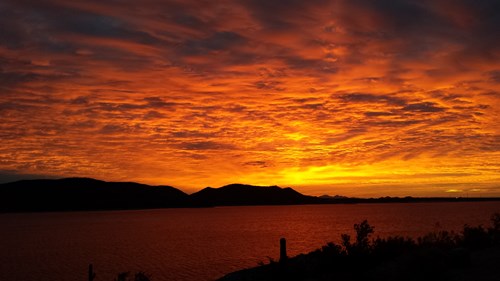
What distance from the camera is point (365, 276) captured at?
1605cm

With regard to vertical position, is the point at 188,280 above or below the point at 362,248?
below

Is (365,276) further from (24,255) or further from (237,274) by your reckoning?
(24,255)

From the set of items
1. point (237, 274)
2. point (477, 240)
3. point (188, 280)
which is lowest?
point (188, 280)

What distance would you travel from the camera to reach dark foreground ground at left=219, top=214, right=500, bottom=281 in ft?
48.3

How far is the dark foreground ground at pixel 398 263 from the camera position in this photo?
14.7 m

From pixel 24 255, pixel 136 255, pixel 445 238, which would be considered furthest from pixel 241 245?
pixel 445 238

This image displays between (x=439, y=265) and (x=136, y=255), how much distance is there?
6166 centimetres

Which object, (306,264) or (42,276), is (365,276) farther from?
(42,276)

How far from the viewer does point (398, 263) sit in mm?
16000

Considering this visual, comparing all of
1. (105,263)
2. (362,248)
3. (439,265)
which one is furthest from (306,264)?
(105,263)

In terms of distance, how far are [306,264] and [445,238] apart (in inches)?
331

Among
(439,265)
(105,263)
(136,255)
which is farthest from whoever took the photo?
(136,255)

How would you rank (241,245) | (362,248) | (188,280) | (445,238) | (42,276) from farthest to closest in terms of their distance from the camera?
1. (241,245)
2. (42,276)
3. (188,280)
4. (445,238)
5. (362,248)

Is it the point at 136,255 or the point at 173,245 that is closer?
the point at 136,255
